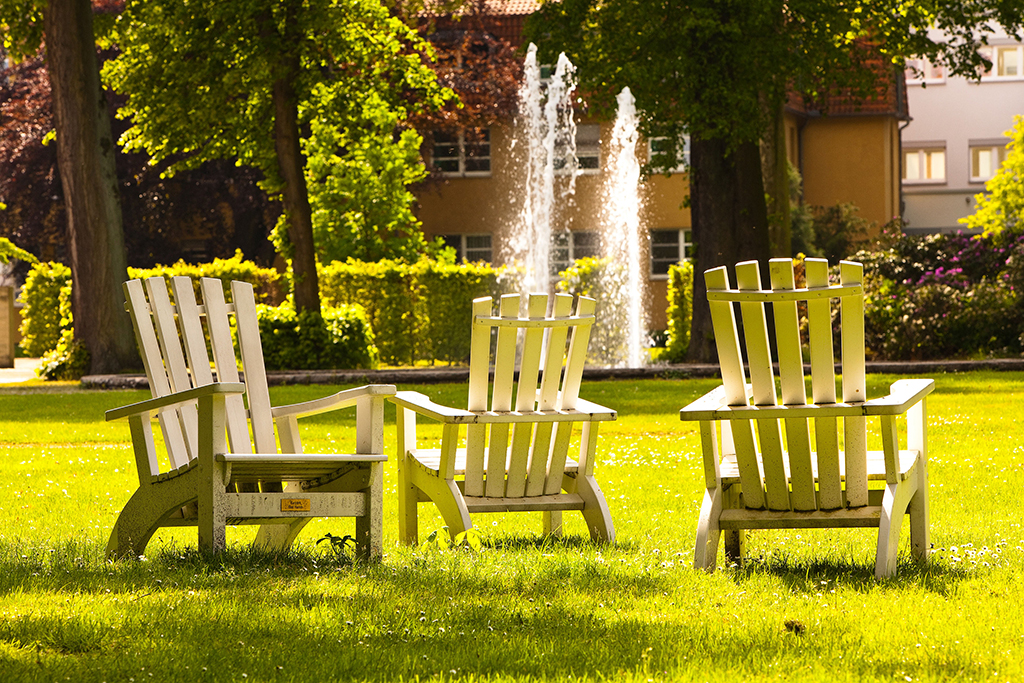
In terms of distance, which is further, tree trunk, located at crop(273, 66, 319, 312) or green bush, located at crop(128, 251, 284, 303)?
green bush, located at crop(128, 251, 284, 303)

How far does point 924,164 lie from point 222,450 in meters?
45.7

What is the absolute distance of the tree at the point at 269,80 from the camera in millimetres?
19219

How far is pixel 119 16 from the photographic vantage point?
22359mm

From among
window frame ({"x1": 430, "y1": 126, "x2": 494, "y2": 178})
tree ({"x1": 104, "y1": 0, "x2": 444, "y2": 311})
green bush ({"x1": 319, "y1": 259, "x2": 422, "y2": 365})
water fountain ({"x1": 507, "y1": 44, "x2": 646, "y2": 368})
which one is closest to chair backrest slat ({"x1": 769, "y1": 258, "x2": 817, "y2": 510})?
tree ({"x1": 104, "y1": 0, "x2": 444, "y2": 311})

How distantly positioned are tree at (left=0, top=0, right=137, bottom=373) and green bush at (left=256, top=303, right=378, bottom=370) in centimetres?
209

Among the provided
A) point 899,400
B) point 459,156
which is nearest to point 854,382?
point 899,400

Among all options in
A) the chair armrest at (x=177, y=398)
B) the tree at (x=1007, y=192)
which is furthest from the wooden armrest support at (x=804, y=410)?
the tree at (x=1007, y=192)

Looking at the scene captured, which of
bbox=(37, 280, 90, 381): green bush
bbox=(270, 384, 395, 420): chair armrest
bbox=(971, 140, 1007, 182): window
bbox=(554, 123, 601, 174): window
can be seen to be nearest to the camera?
bbox=(270, 384, 395, 420): chair armrest

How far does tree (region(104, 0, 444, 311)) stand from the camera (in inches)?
757

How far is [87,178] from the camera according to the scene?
19.6m

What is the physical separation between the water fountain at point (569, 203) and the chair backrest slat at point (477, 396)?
49.0ft

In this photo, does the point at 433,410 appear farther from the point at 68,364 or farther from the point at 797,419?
the point at 68,364

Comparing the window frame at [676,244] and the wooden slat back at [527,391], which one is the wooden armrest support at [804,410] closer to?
the wooden slat back at [527,391]

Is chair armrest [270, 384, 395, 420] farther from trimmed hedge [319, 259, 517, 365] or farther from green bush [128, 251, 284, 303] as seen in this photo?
green bush [128, 251, 284, 303]
